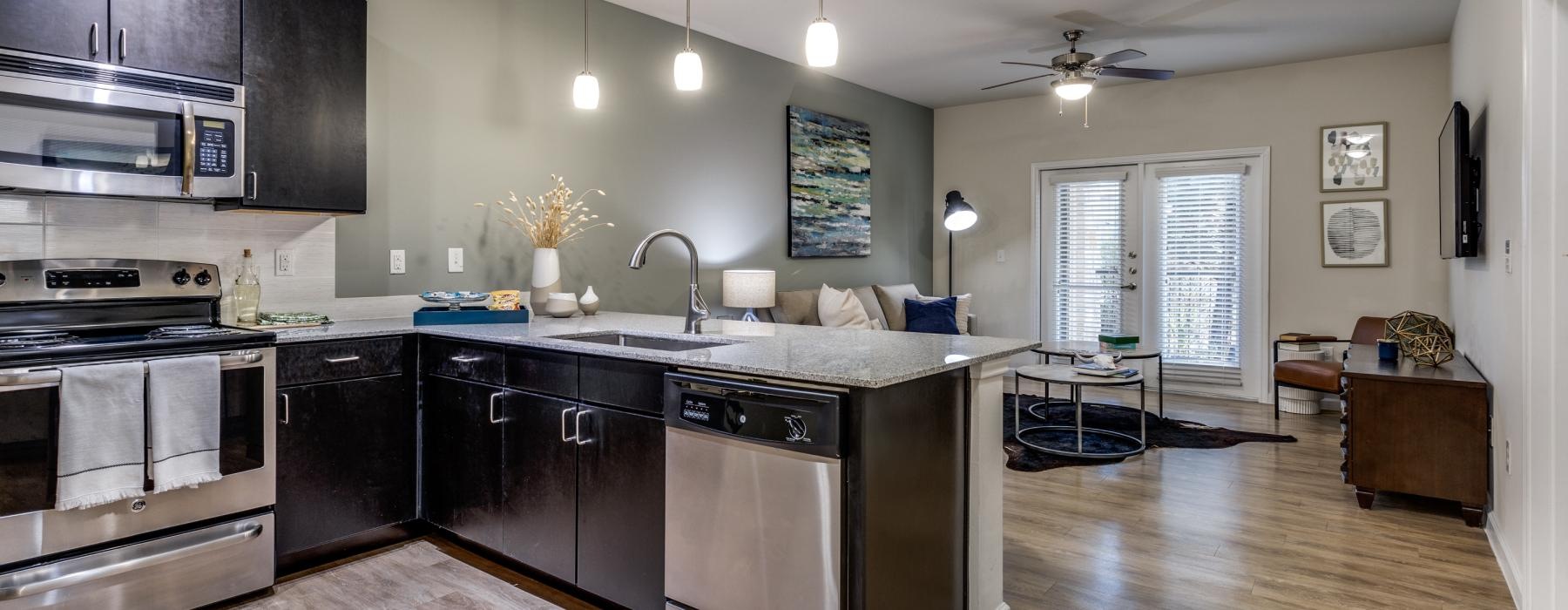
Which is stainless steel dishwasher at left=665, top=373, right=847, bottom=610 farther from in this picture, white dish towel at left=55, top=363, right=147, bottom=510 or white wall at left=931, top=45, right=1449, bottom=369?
white wall at left=931, top=45, right=1449, bottom=369

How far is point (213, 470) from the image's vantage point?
2.36 meters

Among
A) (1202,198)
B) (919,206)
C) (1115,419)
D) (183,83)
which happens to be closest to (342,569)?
(183,83)

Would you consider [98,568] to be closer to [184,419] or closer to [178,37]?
[184,419]

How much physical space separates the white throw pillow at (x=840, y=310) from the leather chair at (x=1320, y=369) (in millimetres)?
2590

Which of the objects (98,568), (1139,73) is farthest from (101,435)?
(1139,73)

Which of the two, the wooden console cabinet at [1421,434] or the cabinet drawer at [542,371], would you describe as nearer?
the cabinet drawer at [542,371]

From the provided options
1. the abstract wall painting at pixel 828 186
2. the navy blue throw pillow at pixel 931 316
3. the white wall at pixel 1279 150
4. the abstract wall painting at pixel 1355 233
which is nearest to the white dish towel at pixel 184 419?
the abstract wall painting at pixel 828 186

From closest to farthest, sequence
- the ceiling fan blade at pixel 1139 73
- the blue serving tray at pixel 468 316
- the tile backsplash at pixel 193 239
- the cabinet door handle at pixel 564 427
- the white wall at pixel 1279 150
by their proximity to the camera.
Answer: the cabinet door handle at pixel 564 427, the tile backsplash at pixel 193 239, the blue serving tray at pixel 468 316, the ceiling fan blade at pixel 1139 73, the white wall at pixel 1279 150

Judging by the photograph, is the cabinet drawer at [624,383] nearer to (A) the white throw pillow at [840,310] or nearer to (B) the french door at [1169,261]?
(A) the white throw pillow at [840,310]

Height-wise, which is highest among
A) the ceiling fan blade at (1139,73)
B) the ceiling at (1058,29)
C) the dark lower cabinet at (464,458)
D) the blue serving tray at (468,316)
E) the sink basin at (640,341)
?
the ceiling at (1058,29)

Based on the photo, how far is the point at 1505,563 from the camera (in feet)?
8.77

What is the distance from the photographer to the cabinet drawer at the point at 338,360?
2.58 meters

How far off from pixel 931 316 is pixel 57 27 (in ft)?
16.1

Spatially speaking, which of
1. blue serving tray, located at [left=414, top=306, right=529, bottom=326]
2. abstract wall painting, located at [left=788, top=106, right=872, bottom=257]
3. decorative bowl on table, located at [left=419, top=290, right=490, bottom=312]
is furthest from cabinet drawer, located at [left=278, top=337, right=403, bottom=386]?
abstract wall painting, located at [left=788, top=106, right=872, bottom=257]
